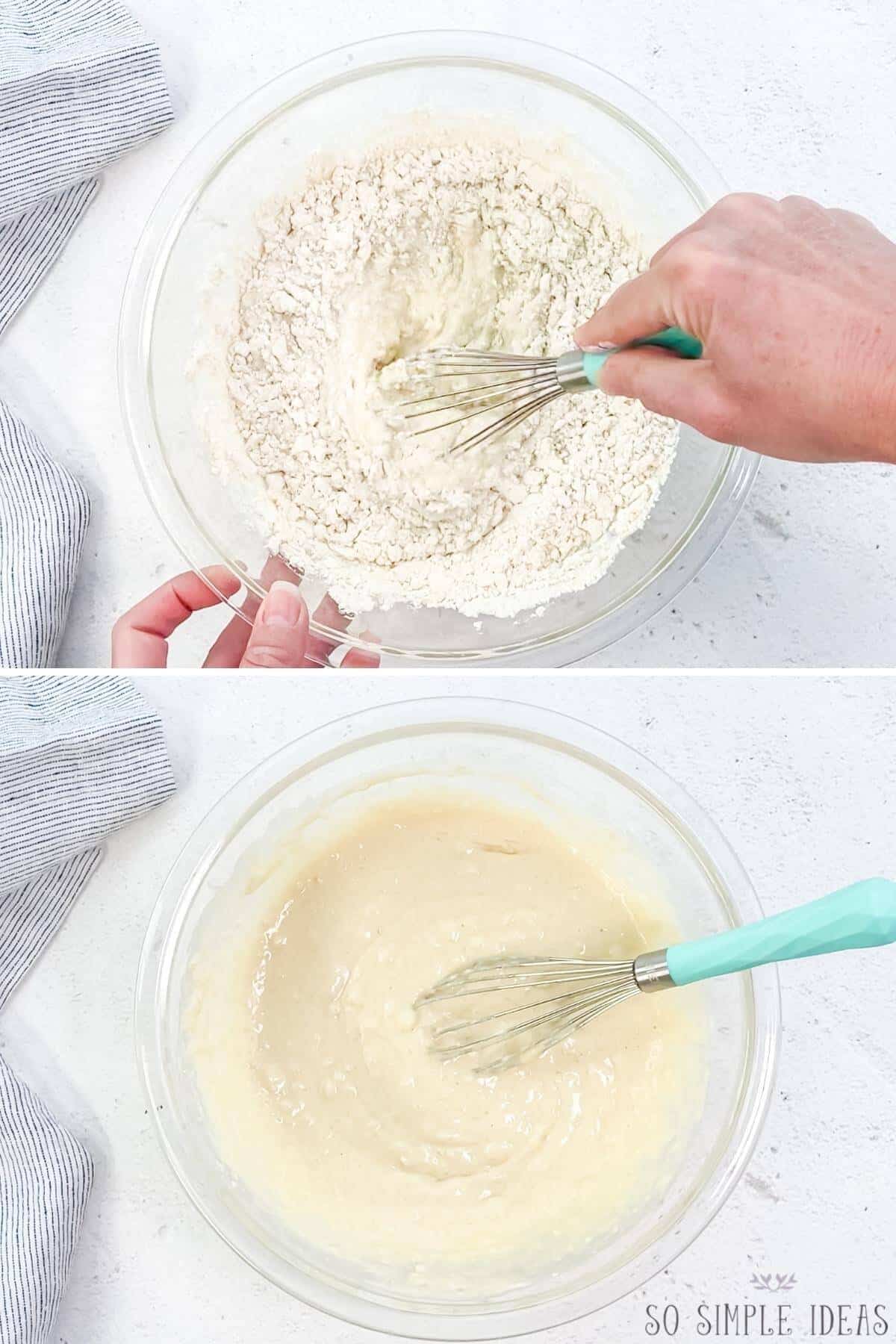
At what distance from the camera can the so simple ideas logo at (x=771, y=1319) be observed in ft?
3.01

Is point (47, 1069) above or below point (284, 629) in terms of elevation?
below

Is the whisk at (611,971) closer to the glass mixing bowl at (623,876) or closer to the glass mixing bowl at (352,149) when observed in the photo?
the glass mixing bowl at (623,876)

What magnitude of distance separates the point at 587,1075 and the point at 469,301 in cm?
69

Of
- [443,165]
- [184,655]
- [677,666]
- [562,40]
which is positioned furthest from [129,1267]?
[562,40]

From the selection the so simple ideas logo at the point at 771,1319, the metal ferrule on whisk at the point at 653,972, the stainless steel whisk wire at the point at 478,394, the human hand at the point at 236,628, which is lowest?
the so simple ideas logo at the point at 771,1319

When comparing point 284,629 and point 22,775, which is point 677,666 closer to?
point 284,629

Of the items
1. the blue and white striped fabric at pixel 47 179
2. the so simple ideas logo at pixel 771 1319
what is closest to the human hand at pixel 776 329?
the blue and white striped fabric at pixel 47 179

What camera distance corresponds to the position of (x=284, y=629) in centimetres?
89

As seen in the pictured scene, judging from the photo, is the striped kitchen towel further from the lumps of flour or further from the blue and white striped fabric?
the lumps of flour

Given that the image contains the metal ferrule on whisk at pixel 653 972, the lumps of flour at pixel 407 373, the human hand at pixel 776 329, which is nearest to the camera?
the human hand at pixel 776 329

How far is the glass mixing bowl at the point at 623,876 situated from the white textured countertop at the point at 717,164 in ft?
0.40

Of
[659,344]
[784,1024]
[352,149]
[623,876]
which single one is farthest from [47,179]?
[784,1024]

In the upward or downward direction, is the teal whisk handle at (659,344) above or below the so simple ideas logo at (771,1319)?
above

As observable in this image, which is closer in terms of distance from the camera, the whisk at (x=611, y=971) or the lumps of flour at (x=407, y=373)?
the whisk at (x=611, y=971)
